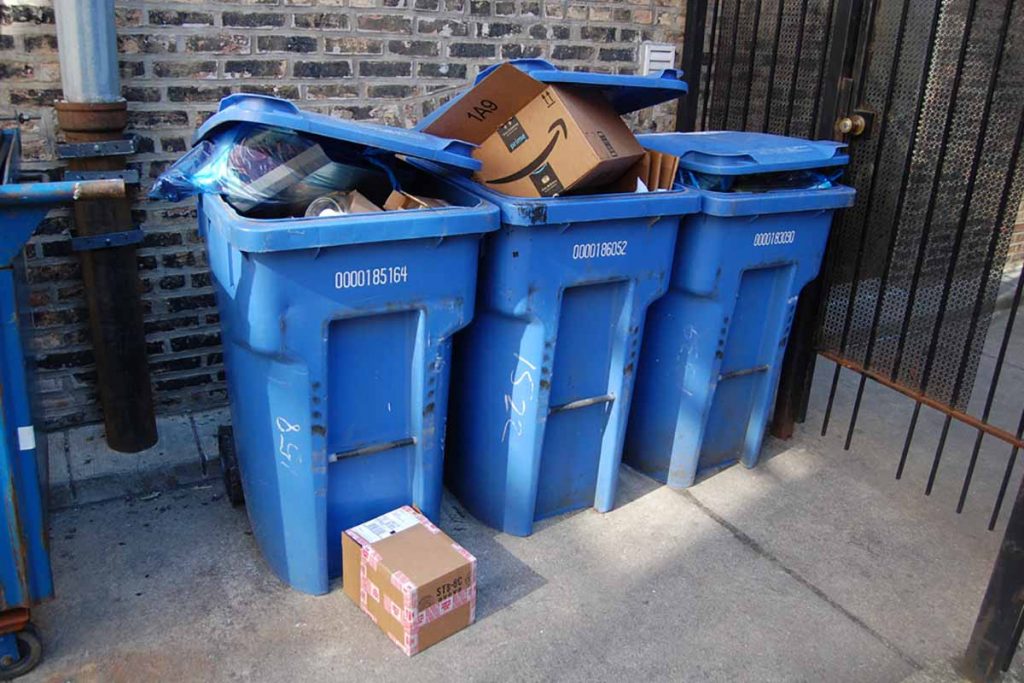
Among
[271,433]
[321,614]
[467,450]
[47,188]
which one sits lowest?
[321,614]

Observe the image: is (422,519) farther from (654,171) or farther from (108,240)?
(108,240)

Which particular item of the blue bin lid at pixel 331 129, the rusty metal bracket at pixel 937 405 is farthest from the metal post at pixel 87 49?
the rusty metal bracket at pixel 937 405

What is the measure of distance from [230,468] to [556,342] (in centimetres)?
137

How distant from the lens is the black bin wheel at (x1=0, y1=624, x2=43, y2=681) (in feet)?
7.78

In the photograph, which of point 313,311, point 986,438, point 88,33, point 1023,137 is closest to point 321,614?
point 313,311

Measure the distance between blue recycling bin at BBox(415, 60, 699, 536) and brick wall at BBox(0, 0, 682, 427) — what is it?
0.98 metres

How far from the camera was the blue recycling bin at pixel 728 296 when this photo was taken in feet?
10.5

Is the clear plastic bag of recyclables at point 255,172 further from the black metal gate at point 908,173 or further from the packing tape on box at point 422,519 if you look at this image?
the black metal gate at point 908,173

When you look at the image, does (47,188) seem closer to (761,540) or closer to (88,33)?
(88,33)

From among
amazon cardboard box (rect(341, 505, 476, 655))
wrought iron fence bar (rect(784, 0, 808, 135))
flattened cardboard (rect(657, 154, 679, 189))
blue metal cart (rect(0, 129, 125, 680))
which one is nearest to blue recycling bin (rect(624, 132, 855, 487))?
flattened cardboard (rect(657, 154, 679, 189))

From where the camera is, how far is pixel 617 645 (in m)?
2.64

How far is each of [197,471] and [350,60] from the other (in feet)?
6.23

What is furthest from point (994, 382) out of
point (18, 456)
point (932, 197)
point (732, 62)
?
point (18, 456)

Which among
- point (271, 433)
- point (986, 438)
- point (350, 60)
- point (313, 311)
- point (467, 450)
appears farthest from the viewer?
point (986, 438)
